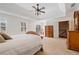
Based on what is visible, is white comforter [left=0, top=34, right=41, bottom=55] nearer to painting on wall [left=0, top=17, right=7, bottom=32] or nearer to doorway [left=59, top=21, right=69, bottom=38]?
painting on wall [left=0, top=17, right=7, bottom=32]

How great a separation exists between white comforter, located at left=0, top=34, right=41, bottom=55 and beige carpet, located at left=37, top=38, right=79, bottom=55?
18 centimetres

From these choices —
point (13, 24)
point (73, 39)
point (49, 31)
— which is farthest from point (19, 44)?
point (73, 39)

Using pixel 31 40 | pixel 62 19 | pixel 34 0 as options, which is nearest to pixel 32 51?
pixel 31 40

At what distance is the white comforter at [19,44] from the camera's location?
63.8 inches

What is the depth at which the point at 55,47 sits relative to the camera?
2.16 meters

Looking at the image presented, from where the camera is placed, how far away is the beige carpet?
6.59 feet

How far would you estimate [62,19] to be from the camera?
6.59 ft

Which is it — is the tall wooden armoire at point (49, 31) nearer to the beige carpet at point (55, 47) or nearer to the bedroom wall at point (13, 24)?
the beige carpet at point (55, 47)

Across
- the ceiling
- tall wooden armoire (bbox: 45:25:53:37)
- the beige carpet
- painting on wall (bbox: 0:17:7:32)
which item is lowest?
the beige carpet

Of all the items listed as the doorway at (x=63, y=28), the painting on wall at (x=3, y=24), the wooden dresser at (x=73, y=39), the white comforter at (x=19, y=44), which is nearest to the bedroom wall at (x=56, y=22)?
the doorway at (x=63, y=28)

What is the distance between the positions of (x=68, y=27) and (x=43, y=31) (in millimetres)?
465

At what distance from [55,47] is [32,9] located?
0.85 metres

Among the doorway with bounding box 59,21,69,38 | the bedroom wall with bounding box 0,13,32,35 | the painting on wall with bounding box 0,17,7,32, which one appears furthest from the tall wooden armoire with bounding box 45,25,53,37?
the painting on wall with bounding box 0,17,7,32

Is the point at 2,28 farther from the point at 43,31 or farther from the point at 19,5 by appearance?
the point at 43,31
